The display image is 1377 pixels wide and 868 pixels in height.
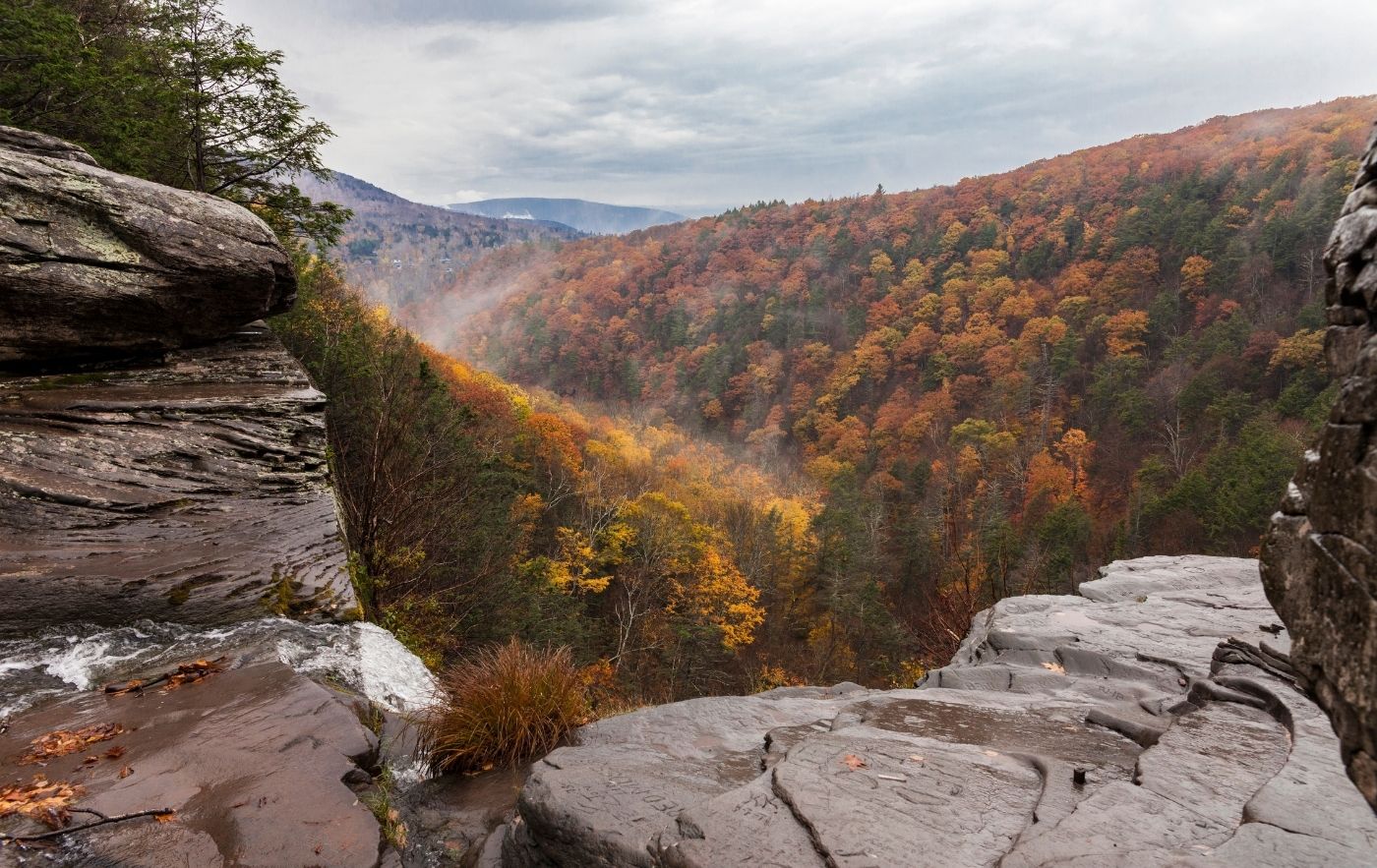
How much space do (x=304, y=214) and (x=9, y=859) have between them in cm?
1532

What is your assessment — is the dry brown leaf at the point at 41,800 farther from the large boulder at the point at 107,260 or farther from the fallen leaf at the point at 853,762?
the large boulder at the point at 107,260

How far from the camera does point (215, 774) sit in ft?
13.0

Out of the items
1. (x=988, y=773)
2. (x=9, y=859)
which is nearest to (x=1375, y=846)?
(x=988, y=773)

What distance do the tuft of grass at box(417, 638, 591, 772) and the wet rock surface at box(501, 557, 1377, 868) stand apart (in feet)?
1.23

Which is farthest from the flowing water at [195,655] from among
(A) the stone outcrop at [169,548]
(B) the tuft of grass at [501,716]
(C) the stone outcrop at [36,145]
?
(C) the stone outcrop at [36,145]

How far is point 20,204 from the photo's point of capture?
6973 millimetres

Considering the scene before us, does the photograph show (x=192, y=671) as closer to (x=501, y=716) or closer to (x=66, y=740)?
(x=66, y=740)

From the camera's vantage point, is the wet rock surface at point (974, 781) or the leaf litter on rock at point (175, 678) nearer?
the wet rock surface at point (974, 781)

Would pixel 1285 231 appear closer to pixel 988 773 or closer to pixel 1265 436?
pixel 1265 436

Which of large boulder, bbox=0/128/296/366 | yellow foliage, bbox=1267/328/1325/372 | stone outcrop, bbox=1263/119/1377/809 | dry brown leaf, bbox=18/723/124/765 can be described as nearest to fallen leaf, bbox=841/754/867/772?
stone outcrop, bbox=1263/119/1377/809

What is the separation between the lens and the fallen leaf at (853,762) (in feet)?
14.8

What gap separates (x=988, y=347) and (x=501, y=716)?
89839 millimetres

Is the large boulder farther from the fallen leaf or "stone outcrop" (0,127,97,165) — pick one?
the fallen leaf

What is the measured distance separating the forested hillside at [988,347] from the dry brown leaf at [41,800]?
13862mm
